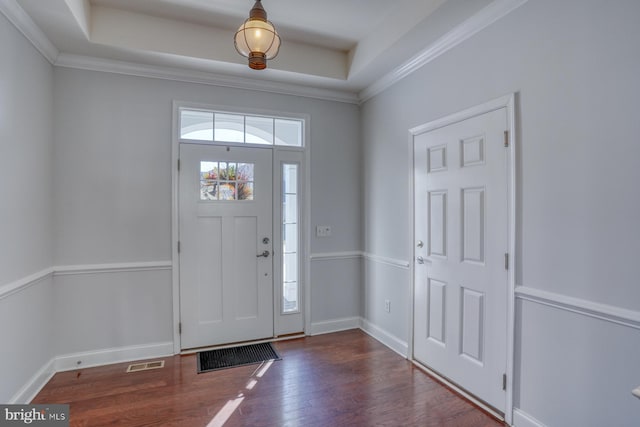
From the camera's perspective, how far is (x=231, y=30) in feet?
10.1

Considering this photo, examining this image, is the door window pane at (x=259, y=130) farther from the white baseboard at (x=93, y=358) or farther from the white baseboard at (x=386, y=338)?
the white baseboard at (x=386, y=338)

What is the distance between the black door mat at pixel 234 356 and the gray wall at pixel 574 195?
6.90 ft

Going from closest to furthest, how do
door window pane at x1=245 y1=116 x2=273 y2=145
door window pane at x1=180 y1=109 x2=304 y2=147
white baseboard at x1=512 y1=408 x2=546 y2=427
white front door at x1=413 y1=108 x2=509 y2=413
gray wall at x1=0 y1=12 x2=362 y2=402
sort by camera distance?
1. white baseboard at x1=512 y1=408 x2=546 y2=427
2. white front door at x1=413 y1=108 x2=509 y2=413
3. gray wall at x1=0 y1=12 x2=362 y2=402
4. door window pane at x1=180 y1=109 x2=304 y2=147
5. door window pane at x1=245 y1=116 x2=273 y2=145

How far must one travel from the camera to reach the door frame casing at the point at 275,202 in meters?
3.28

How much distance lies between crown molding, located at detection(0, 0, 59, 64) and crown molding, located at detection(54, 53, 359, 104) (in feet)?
0.48

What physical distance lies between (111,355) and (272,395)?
1.59 metres

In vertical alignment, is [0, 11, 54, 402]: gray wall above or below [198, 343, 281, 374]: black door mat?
above

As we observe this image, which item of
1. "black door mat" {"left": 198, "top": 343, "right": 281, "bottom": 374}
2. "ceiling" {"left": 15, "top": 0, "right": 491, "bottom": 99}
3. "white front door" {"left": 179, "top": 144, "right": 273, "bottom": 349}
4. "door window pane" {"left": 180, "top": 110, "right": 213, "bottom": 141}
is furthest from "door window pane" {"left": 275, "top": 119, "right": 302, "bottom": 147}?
A: "black door mat" {"left": 198, "top": 343, "right": 281, "bottom": 374}

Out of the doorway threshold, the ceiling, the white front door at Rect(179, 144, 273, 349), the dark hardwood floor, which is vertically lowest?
the dark hardwood floor

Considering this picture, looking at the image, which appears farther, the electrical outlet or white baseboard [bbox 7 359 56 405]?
the electrical outlet

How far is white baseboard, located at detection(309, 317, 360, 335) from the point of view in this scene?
12.6ft

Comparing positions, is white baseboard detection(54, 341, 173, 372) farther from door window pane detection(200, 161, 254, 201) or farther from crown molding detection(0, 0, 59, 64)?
crown molding detection(0, 0, 59, 64)

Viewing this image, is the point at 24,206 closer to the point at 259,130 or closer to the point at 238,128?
the point at 238,128

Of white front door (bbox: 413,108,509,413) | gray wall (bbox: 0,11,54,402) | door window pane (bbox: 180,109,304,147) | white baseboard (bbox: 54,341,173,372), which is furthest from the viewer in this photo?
door window pane (bbox: 180,109,304,147)
